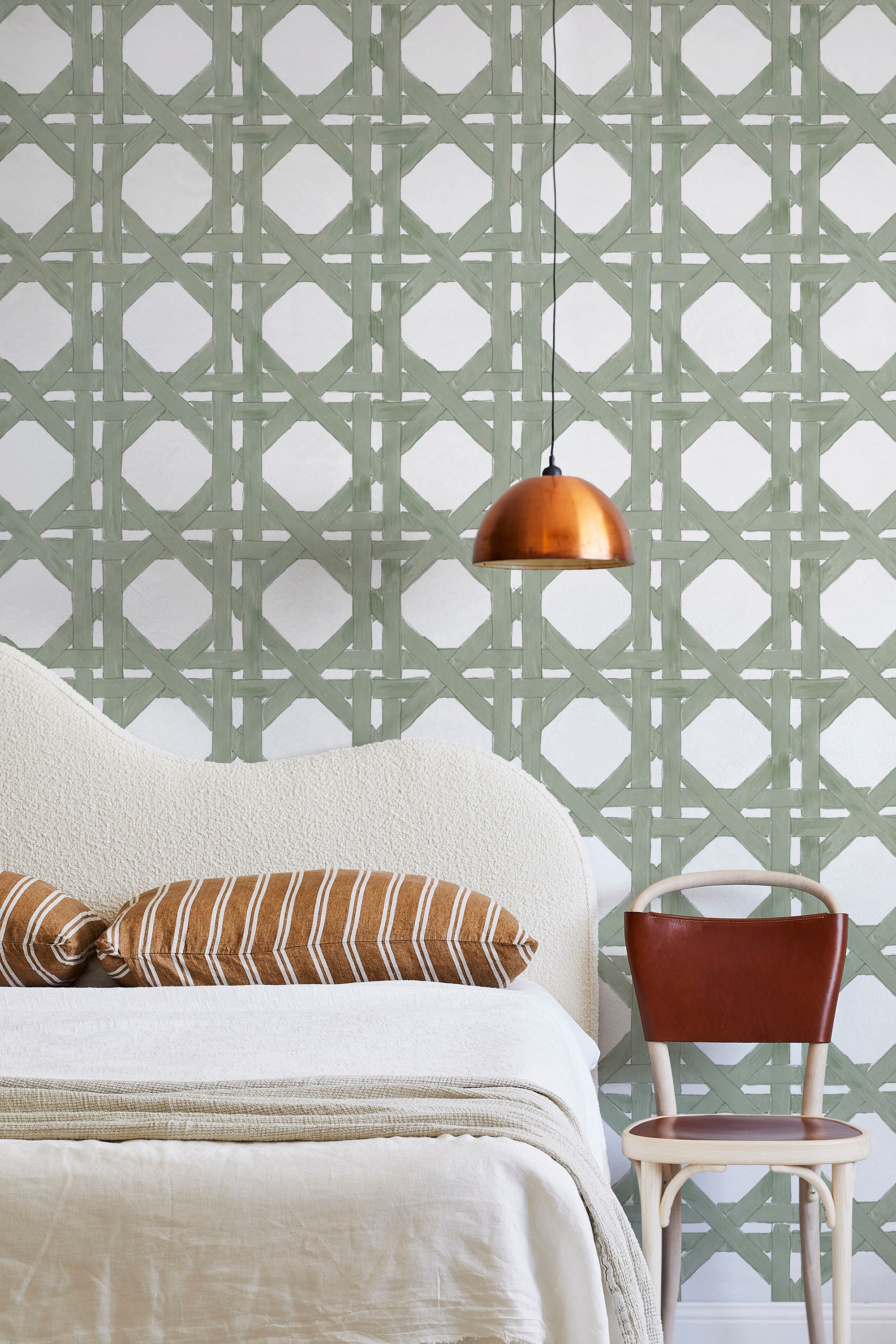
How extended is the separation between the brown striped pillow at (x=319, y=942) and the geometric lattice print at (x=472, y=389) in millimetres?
496

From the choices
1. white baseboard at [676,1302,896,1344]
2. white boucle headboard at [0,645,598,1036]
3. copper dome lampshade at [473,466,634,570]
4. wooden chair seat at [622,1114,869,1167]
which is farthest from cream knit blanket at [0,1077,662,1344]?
white baseboard at [676,1302,896,1344]

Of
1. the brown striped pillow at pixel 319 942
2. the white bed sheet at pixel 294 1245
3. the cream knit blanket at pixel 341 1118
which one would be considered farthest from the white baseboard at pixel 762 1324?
the white bed sheet at pixel 294 1245

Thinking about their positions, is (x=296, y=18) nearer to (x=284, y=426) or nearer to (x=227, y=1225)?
(x=284, y=426)

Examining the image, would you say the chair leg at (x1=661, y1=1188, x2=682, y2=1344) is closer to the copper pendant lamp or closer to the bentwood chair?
the bentwood chair

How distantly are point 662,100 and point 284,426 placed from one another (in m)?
1.15

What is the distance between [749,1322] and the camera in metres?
2.50

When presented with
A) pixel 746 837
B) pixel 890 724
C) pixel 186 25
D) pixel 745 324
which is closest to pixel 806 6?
pixel 745 324

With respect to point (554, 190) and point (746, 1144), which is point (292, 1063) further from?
point (554, 190)

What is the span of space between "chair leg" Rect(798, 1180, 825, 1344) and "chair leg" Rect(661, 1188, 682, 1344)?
0.12ft

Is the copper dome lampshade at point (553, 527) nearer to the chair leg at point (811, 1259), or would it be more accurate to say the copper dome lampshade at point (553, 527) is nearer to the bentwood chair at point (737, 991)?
the bentwood chair at point (737, 991)

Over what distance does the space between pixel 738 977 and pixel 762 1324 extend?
79cm

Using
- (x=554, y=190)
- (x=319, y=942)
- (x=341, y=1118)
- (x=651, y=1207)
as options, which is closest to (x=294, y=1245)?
(x=341, y=1118)

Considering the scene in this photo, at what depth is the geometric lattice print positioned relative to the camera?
2.62 metres

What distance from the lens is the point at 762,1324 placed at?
8.18ft
